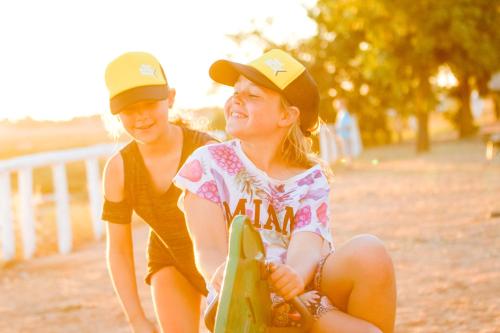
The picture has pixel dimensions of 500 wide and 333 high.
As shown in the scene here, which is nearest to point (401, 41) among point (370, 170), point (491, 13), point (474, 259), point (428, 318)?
point (491, 13)

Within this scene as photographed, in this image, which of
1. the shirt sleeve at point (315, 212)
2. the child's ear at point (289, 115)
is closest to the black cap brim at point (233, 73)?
the child's ear at point (289, 115)

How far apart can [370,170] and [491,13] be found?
996cm

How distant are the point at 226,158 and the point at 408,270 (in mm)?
3911

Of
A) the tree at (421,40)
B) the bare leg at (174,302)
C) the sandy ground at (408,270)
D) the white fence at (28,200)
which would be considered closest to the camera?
the bare leg at (174,302)

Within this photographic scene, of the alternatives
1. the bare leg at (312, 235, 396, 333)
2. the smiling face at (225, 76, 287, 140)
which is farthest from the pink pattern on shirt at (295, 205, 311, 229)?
the smiling face at (225, 76, 287, 140)

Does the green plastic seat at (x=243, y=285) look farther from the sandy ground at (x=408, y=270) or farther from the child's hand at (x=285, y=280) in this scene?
the sandy ground at (x=408, y=270)

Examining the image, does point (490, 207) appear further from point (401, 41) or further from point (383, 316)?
point (401, 41)

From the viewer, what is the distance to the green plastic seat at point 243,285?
2.21 metres

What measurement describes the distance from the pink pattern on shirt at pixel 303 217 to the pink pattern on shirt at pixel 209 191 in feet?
0.87

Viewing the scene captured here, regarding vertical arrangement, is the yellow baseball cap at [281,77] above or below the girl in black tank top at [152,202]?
above

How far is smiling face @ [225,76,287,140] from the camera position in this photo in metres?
2.89

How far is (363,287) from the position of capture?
2.64m

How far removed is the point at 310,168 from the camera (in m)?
2.99

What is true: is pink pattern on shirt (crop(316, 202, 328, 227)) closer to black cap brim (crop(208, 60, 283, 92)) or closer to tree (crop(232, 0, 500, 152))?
black cap brim (crop(208, 60, 283, 92))
